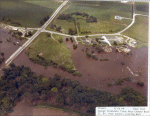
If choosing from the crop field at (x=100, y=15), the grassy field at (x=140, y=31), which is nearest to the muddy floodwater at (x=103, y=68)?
the grassy field at (x=140, y=31)

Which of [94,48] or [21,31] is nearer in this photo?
[94,48]

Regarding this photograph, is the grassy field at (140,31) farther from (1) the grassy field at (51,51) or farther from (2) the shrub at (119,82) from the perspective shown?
(1) the grassy field at (51,51)

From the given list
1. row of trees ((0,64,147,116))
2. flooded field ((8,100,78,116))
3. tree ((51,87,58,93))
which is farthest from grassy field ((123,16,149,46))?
flooded field ((8,100,78,116))

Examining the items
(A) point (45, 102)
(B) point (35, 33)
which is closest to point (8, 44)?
(B) point (35, 33)

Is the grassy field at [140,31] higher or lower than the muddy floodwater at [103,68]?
higher

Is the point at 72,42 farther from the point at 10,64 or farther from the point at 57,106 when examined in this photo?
the point at 57,106

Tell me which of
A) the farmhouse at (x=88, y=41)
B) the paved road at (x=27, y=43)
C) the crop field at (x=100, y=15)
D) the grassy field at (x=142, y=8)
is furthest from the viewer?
the grassy field at (x=142, y=8)

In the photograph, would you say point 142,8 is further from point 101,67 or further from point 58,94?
point 58,94
